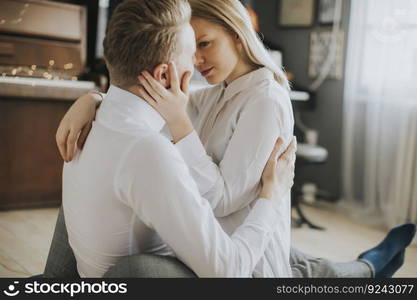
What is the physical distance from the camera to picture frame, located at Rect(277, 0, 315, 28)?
435cm

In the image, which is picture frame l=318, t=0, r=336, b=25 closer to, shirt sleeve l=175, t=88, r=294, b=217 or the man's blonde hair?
shirt sleeve l=175, t=88, r=294, b=217

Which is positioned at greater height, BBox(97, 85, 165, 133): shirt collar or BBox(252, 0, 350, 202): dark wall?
BBox(97, 85, 165, 133): shirt collar

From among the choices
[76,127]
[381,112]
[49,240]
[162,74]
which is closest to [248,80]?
[162,74]

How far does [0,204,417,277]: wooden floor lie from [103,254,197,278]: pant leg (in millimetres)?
1373

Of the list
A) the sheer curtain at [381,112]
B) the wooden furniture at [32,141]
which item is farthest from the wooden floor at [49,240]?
the sheer curtain at [381,112]

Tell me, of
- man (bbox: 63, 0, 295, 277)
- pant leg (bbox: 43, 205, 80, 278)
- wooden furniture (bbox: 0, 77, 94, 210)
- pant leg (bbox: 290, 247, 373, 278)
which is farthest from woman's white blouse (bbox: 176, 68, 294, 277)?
wooden furniture (bbox: 0, 77, 94, 210)

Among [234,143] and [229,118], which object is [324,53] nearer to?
[229,118]

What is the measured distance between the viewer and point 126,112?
108 centimetres

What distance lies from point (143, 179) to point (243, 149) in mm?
342

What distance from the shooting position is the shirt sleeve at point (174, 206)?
0.99 meters

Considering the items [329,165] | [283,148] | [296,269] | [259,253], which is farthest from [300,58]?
[259,253]

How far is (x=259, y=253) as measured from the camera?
43.6 inches

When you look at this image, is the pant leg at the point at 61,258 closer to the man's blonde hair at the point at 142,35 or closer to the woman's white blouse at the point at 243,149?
the woman's white blouse at the point at 243,149

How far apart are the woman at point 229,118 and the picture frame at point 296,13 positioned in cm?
301
